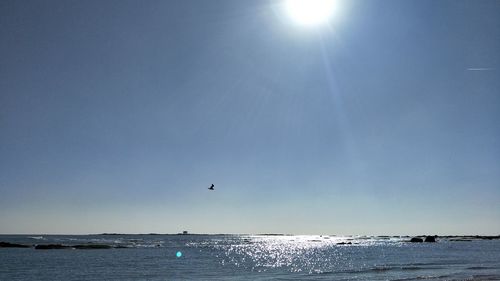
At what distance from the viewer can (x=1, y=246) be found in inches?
3885

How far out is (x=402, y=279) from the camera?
1590 inches

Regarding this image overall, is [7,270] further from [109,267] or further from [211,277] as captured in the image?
[211,277]

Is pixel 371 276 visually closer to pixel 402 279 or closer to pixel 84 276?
pixel 402 279

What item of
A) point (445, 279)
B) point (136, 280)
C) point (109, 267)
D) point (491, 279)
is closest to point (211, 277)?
point (136, 280)

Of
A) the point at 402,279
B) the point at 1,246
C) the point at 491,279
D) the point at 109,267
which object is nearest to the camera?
the point at 491,279

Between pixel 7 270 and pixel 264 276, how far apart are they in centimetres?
2998

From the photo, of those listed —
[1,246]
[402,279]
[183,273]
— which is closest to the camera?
[402,279]

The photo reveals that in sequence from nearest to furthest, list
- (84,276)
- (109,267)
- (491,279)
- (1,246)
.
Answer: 1. (491,279)
2. (84,276)
3. (109,267)
4. (1,246)

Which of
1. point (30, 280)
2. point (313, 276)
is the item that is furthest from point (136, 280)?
point (313, 276)

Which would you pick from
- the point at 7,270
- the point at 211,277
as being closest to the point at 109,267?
the point at 7,270

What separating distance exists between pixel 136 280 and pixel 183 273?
7240 millimetres

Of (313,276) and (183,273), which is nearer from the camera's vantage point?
(313,276)

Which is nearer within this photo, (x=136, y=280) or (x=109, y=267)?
(x=136, y=280)

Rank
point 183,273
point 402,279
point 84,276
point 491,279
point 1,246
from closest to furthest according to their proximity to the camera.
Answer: point 491,279, point 402,279, point 84,276, point 183,273, point 1,246
